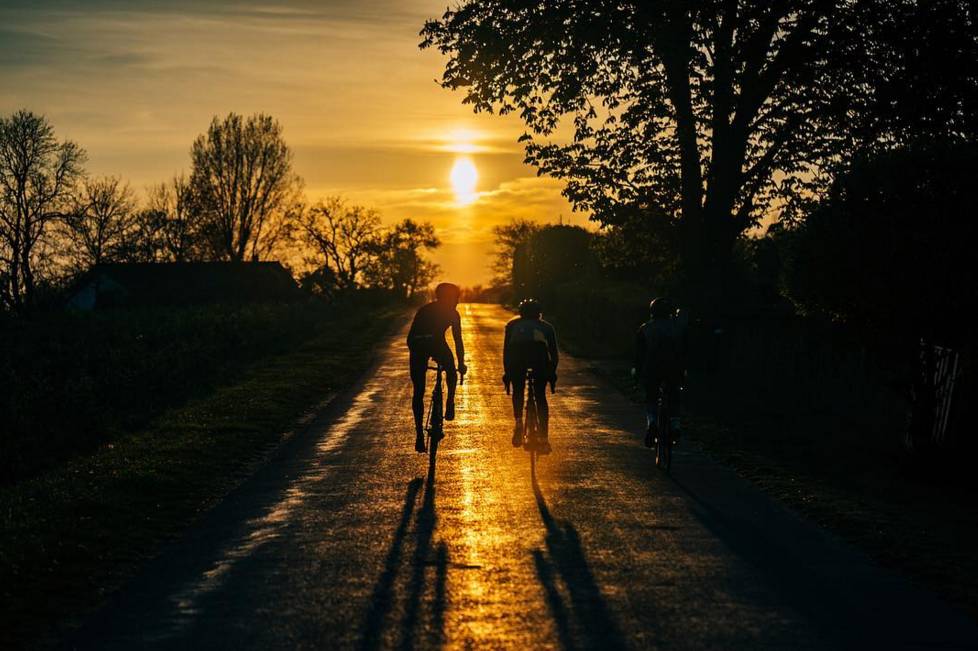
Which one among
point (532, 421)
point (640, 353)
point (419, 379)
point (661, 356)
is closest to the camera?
point (661, 356)

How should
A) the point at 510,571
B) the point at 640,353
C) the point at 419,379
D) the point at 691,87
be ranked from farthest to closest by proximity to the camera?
the point at 691,87 → the point at 419,379 → the point at 640,353 → the point at 510,571

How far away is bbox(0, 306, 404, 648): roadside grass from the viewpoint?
7.45 metres

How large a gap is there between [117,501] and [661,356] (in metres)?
6.12

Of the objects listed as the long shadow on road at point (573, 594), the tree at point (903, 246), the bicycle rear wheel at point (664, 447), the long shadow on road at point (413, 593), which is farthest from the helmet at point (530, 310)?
the long shadow on road at point (573, 594)

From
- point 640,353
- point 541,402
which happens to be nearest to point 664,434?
point 640,353

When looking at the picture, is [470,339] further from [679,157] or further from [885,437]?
[885,437]

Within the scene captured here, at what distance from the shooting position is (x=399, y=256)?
485 ft

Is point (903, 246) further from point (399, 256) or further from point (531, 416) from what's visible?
point (399, 256)

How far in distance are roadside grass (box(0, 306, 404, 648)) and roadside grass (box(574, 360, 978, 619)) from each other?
5775 millimetres

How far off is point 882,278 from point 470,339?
108 ft

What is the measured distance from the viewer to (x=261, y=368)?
30.2 metres

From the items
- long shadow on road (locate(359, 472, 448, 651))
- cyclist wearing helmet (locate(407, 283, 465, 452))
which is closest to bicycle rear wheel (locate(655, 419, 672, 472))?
cyclist wearing helmet (locate(407, 283, 465, 452))

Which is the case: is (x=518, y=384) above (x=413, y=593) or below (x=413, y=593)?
above

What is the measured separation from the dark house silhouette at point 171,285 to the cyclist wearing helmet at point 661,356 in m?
75.8
